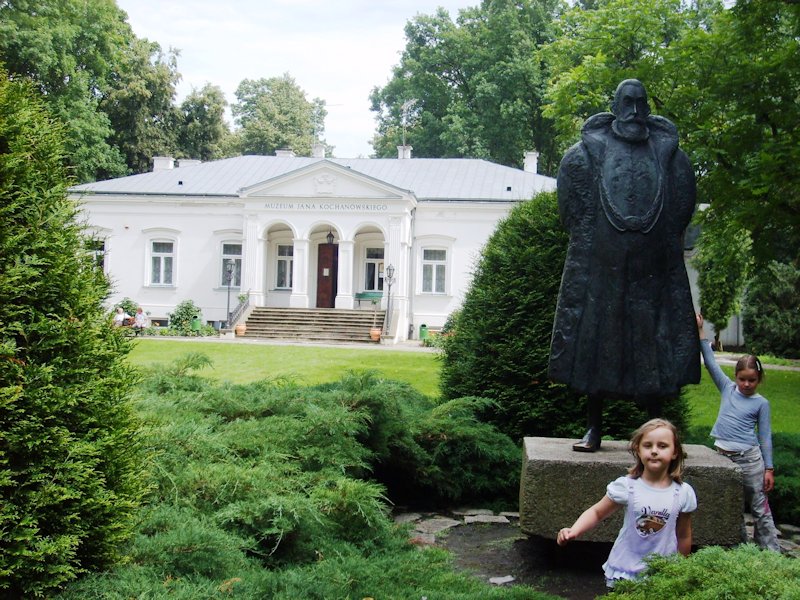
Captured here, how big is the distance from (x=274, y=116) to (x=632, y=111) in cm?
5152

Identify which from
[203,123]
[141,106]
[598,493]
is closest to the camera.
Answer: [598,493]

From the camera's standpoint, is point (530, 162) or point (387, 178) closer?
point (387, 178)

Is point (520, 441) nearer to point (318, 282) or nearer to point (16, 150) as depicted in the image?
point (16, 150)

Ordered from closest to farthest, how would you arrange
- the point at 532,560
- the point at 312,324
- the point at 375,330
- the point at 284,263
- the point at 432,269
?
the point at 532,560, the point at 375,330, the point at 312,324, the point at 432,269, the point at 284,263

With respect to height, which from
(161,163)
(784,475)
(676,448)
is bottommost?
(784,475)

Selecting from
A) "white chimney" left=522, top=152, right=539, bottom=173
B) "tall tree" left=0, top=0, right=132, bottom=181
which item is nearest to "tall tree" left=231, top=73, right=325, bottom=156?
"tall tree" left=0, top=0, right=132, bottom=181

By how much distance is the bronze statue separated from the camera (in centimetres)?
440

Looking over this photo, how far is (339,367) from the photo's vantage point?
1557 centimetres

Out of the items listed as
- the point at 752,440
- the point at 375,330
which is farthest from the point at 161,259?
the point at 752,440

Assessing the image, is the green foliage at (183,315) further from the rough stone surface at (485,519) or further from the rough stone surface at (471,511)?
the rough stone surface at (485,519)

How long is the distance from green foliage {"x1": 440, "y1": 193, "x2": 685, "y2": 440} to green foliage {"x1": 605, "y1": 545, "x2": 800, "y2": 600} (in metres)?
4.14

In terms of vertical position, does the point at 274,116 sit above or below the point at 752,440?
above

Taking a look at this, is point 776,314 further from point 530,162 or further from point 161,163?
point 161,163

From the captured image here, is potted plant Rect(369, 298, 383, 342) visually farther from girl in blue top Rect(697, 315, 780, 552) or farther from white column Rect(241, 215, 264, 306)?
girl in blue top Rect(697, 315, 780, 552)
